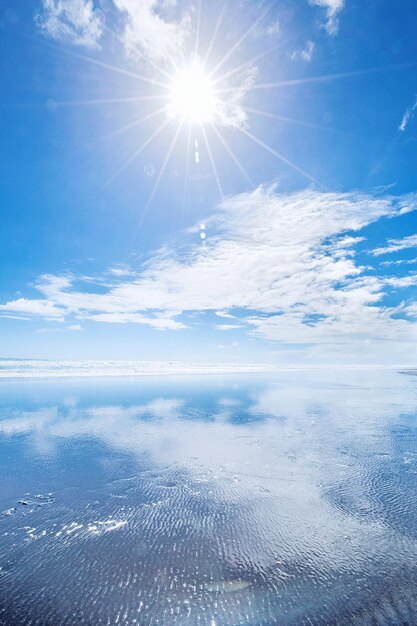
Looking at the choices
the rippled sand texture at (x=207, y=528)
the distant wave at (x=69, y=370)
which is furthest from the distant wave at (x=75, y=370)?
the rippled sand texture at (x=207, y=528)

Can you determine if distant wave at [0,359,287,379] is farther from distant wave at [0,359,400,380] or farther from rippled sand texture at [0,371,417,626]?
rippled sand texture at [0,371,417,626]

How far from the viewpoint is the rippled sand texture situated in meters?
4.19

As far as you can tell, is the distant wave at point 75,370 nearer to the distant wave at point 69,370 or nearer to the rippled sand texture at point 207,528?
the distant wave at point 69,370

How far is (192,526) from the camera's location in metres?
6.21

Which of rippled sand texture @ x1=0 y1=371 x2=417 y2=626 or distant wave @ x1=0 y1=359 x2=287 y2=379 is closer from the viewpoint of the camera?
rippled sand texture @ x1=0 y1=371 x2=417 y2=626

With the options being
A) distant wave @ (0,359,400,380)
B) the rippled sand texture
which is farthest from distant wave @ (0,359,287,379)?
the rippled sand texture

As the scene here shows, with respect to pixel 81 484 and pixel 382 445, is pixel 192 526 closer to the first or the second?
pixel 81 484

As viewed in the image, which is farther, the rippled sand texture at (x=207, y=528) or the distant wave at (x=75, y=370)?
the distant wave at (x=75, y=370)

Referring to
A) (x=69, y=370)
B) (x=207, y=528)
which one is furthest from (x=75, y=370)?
(x=207, y=528)

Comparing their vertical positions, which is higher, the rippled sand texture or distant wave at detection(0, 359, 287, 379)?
distant wave at detection(0, 359, 287, 379)

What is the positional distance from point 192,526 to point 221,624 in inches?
93.4

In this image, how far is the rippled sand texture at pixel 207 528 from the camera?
419cm

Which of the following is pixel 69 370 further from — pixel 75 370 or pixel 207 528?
pixel 207 528

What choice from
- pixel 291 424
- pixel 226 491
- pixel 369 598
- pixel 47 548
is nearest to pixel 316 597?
pixel 369 598
